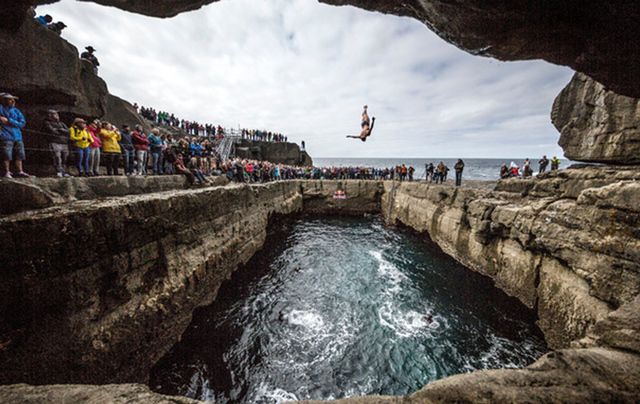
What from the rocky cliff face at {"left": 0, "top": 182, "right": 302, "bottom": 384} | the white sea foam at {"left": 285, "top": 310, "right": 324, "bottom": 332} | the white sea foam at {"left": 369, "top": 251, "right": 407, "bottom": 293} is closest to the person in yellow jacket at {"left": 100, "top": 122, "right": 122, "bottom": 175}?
the rocky cliff face at {"left": 0, "top": 182, "right": 302, "bottom": 384}

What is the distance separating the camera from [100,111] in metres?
9.02

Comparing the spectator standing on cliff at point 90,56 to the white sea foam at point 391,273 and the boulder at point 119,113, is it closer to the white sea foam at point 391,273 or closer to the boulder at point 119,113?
the boulder at point 119,113

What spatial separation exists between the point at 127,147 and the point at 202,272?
19.4 ft

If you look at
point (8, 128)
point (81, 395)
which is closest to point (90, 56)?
point (8, 128)

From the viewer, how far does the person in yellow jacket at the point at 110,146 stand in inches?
309

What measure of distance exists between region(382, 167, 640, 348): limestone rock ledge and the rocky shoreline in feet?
0.11

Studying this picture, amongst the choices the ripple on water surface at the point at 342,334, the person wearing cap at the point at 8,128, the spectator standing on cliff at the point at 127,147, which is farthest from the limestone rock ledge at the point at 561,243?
the spectator standing on cliff at the point at 127,147

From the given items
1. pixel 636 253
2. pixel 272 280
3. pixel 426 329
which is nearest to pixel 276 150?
pixel 272 280

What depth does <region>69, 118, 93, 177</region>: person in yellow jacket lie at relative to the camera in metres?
6.70

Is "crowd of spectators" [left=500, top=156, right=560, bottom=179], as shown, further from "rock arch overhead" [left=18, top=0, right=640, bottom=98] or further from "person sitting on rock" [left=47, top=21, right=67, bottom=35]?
"person sitting on rock" [left=47, top=21, right=67, bottom=35]

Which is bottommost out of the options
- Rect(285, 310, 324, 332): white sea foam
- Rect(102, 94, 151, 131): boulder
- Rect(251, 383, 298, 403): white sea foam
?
Rect(251, 383, 298, 403): white sea foam

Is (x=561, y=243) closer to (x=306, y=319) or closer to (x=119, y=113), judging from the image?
(x=306, y=319)

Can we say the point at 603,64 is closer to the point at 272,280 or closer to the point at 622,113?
the point at 622,113

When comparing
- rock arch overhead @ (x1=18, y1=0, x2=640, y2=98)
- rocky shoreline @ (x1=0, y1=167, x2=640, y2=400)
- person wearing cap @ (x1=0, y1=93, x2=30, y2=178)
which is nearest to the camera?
rocky shoreline @ (x1=0, y1=167, x2=640, y2=400)
